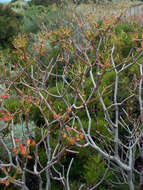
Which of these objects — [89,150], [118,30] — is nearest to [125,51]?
[118,30]

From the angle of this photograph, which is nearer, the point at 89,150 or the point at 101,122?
the point at 89,150

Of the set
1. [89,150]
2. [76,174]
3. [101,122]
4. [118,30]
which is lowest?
A: [76,174]

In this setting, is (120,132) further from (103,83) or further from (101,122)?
(103,83)

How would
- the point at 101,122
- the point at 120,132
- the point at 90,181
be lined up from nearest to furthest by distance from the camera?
the point at 90,181 → the point at 101,122 → the point at 120,132

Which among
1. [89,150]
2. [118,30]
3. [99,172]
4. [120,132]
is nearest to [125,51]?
[118,30]

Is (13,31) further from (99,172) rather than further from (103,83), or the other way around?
(99,172)

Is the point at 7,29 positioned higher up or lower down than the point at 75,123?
higher up

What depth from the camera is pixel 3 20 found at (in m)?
9.44

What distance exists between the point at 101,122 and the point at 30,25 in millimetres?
9491

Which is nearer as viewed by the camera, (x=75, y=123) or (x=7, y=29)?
(x=75, y=123)

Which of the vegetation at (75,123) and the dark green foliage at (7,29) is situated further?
the dark green foliage at (7,29)

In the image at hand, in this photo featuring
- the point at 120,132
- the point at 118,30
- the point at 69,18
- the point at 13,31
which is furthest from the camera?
the point at 13,31

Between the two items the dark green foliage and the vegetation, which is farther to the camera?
the dark green foliage

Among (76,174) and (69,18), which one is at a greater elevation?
(69,18)
